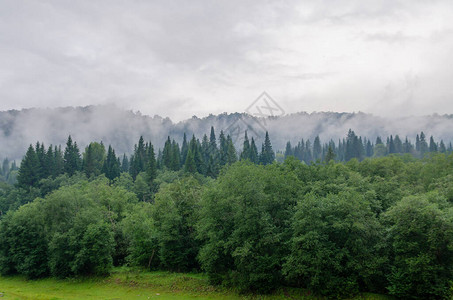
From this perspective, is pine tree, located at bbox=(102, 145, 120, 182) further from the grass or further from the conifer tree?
the grass

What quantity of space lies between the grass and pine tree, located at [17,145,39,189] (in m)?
50.8

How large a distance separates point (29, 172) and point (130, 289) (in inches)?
2684

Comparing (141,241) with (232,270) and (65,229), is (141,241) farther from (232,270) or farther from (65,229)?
(232,270)

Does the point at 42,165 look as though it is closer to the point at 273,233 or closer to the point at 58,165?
the point at 58,165

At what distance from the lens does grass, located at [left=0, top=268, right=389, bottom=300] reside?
3142 centimetres

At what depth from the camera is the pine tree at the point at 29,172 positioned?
83.9 metres

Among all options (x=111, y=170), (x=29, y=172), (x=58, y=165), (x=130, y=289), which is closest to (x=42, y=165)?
(x=29, y=172)

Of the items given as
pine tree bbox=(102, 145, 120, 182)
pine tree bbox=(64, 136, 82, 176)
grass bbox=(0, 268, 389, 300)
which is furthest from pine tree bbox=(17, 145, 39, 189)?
grass bbox=(0, 268, 389, 300)

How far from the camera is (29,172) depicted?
84562mm

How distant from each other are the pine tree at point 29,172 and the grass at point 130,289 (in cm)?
5082

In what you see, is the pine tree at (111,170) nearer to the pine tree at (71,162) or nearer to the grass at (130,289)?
the pine tree at (71,162)

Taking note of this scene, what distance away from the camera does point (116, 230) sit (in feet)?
157

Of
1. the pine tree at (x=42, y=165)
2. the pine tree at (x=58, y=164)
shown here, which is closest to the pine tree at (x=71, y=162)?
the pine tree at (x=58, y=164)

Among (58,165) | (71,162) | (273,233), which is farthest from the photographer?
(71,162)
